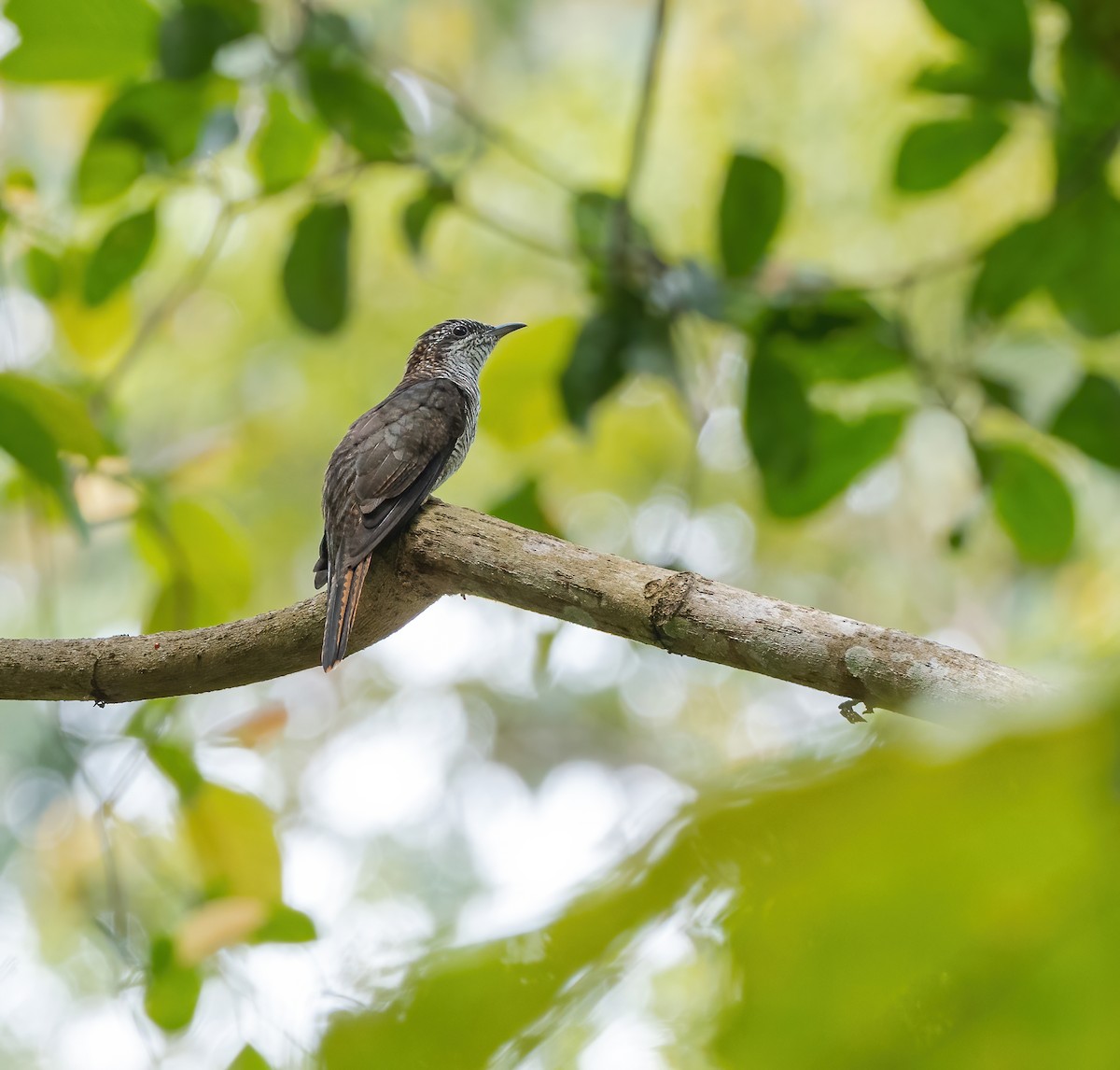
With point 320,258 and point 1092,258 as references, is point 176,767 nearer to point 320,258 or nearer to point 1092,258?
point 320,258

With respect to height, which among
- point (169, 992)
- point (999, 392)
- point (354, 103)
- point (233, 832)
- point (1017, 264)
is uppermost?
point (1017, 264)

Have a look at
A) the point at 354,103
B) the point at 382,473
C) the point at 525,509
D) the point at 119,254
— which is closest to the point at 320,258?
the point at 354,103

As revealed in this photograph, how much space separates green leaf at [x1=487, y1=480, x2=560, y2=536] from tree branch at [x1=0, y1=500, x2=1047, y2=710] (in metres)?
0.38

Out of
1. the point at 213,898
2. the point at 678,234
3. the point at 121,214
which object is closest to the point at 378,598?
the point at 213,898

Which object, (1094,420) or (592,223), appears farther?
(592,223)

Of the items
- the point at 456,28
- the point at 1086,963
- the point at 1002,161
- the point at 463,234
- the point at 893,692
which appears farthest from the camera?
the point at 456,28

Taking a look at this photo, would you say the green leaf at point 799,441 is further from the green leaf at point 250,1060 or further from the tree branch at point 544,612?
the green leaf at point 250,1060

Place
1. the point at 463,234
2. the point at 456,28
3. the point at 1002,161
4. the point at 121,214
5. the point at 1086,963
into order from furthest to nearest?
the point at 456,28
the point at 463,234
the point at 1002,161
the point at 121,214
the point at 1086,963

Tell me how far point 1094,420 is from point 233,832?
8.31 ft

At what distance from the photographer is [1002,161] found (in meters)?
8.59

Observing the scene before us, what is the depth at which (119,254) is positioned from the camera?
346 centimetres

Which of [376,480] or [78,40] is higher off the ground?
[78,40]

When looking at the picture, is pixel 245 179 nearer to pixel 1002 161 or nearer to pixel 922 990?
pixel 922 990

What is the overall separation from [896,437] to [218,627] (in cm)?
199
